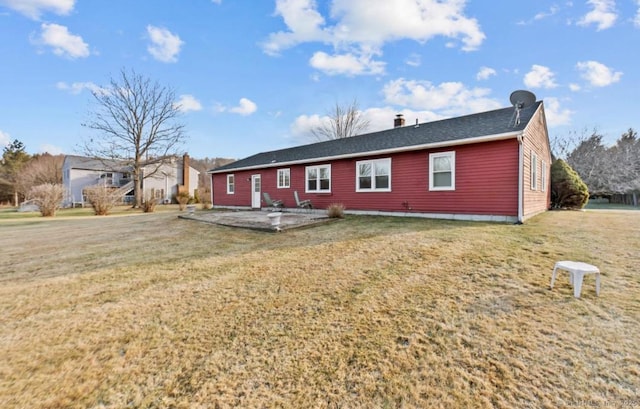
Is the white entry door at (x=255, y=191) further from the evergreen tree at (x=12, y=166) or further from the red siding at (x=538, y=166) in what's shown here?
the evergreen tree at (x=12, y=166)

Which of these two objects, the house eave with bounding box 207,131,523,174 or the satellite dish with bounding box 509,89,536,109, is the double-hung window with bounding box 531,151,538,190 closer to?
the satellite dish with bounding box 509,89,536,109

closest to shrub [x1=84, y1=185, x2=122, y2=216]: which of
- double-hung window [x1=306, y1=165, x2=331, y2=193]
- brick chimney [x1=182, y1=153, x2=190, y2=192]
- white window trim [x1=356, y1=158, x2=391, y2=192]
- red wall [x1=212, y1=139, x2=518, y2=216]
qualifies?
red wall [x1=212, y1=139, x2=518, y2=216]

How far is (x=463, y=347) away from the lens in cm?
255

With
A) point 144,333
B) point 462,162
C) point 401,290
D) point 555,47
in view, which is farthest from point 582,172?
point 144,333

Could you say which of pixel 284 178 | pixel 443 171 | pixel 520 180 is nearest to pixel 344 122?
pixel 284 178

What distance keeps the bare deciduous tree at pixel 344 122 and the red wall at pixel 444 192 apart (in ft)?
67.6

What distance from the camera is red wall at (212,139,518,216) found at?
28.3 feet

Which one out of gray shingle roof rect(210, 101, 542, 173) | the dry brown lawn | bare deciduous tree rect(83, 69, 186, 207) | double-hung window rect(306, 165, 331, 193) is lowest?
the dry brown lawn

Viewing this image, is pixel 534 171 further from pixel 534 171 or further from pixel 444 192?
pixel 444 192

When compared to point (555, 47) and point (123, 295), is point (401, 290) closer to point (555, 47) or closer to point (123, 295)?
point (123, 295)

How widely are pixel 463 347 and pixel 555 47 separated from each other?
51.6 feet

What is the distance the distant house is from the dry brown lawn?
11.7ft

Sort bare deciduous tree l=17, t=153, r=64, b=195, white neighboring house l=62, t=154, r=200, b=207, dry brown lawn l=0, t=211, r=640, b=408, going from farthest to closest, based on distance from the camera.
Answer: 1. bare deciduous tree l=17, t=153, r=64, b=195
2. white neighboring house l=62, t=154, r=200, b=207
3. dry brown lawn l=0, t=211, r=640, b=408

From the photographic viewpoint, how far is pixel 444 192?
978cm
